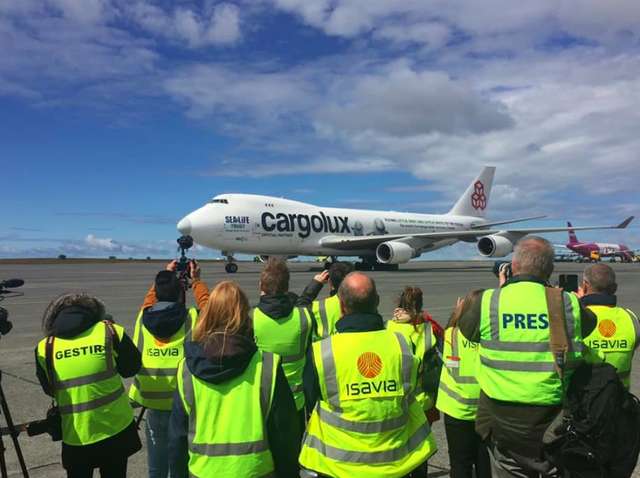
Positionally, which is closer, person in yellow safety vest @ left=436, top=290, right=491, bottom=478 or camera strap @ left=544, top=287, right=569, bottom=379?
camera strap @ left=544, top=287, right=569, bottom=379

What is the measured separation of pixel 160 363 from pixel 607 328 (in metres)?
Result: 2.88

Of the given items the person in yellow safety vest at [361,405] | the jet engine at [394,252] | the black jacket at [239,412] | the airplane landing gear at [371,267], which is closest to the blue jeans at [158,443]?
the black jacket at [239,412]

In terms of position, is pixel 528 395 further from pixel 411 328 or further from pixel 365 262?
pixel 365 262

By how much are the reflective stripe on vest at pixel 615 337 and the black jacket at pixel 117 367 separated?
2.85 metres

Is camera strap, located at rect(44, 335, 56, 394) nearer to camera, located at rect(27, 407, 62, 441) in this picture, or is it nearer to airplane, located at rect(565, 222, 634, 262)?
camera, located at rect(27, 407, 62, 441)

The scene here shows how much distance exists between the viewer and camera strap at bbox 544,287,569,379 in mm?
2762

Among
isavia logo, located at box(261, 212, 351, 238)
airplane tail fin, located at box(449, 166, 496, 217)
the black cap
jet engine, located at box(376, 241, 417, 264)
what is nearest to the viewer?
the black cap

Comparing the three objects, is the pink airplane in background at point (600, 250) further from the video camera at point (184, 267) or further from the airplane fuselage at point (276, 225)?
the video camera at point (184, 267)

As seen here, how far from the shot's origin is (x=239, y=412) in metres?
2.52

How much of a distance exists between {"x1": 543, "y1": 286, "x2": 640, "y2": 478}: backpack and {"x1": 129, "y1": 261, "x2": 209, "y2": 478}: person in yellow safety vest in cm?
224

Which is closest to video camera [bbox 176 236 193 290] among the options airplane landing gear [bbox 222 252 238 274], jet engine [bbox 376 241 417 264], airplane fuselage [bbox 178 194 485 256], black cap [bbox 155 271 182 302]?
black cap [bbox 155 271 182 302]

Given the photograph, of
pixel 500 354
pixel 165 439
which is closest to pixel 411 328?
pixel 500 354

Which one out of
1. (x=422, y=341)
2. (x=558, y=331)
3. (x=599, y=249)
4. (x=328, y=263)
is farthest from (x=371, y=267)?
(x=599, y=249)

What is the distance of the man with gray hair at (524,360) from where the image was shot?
282cm
